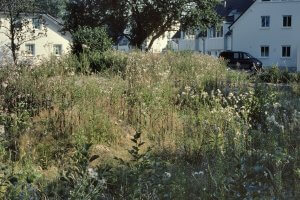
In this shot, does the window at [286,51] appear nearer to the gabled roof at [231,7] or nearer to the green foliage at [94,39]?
the gabled roof at [231,7]

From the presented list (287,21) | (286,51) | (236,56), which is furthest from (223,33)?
(236,56)

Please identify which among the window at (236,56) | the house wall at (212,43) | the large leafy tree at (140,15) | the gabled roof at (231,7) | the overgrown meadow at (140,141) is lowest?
the overgrown meadow at (140,141)

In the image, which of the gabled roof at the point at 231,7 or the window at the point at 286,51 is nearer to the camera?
the window at the point at 286,51

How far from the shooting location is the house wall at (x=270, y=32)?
46.7 m

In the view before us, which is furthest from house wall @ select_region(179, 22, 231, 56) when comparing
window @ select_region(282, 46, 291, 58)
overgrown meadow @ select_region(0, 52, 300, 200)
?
overgrown meadow @ select_region(0, 52, 300, 200)

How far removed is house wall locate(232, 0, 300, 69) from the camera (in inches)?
1838

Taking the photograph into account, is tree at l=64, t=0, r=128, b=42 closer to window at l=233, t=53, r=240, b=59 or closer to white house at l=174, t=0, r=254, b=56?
window at l=233, t=53, r=240, b=59

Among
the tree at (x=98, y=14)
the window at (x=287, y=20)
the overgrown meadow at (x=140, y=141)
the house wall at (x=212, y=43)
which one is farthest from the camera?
the house wall at (x=212, y=43)

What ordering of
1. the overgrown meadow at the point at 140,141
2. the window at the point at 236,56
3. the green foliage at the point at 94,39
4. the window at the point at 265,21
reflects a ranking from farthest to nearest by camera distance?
the window at the point at 265,21 → the window at the point at 236,56 → the green foliage at the point at 94,39 → the overgrown meadow at the point at 140,141

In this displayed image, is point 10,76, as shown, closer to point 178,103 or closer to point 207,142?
point 178,103

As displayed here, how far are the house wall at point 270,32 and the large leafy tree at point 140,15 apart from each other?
32.8ft

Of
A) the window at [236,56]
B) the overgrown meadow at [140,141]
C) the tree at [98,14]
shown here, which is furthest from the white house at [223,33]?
the overgrown meadow at [140,141]

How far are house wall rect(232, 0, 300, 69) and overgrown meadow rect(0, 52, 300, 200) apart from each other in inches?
1509

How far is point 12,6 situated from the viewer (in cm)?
2583
